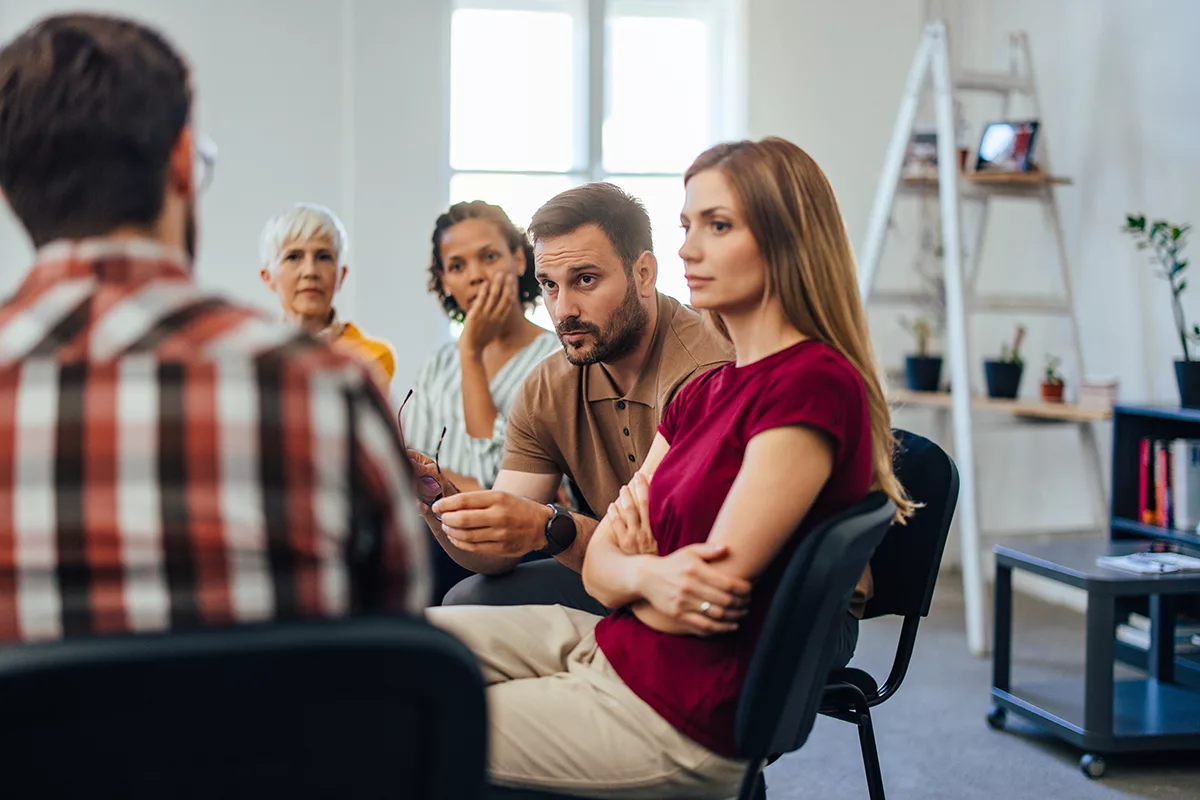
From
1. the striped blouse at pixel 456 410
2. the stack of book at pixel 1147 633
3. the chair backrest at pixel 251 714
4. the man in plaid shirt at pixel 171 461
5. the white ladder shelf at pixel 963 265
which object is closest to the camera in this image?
the chair backrest at pixel 251 714

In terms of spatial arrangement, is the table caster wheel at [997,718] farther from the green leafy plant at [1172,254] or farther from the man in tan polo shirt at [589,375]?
the man in tan polo shirt at [589,375]

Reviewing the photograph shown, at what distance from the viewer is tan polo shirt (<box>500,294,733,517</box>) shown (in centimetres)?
207

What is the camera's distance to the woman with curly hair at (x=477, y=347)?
2830mm

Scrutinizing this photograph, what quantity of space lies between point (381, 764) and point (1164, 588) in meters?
2.44

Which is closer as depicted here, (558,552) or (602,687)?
(602,687)

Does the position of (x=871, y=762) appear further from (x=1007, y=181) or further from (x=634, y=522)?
(x=1007, y=181)

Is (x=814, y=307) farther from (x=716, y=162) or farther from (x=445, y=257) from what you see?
(x=445, y=257)

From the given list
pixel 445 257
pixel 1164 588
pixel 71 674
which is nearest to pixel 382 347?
pixel 445 257

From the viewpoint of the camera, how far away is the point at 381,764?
2.63ft

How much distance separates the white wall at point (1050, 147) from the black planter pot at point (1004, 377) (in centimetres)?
13

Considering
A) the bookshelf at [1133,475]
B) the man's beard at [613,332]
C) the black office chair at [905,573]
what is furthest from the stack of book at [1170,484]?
the man's beard at [613,332]

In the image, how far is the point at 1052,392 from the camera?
393 cm

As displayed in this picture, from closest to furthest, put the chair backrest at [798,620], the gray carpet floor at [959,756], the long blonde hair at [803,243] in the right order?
the chair backrest at [798,620] → the long blonde hair at [803,243] → the gray carpet floor at [959,756]

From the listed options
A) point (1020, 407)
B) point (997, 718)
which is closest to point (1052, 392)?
point (1020, 407)
